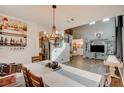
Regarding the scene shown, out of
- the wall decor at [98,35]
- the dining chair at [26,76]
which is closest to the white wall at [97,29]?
the wall decor at [98,35]

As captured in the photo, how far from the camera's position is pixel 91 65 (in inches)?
51.2

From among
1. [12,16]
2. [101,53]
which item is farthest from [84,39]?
[12,16]

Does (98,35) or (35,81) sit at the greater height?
(98,35)

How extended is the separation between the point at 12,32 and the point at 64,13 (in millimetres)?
649

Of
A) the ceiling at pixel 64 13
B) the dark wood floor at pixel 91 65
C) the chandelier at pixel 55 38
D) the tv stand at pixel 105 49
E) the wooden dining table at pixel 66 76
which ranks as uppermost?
the ceiling at pixel 64 13

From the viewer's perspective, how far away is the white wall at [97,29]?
4.10 feet

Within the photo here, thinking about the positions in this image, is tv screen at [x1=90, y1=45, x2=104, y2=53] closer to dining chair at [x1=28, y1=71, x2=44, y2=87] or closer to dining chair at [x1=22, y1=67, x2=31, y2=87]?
dining chair at [x1=28, y1=71, x2=44, y2=87]

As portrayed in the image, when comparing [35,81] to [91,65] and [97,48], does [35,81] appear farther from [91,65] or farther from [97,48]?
[97,48]

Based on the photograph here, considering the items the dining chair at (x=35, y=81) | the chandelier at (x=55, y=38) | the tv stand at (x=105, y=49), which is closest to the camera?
the dining chair at (x=35, y=81)

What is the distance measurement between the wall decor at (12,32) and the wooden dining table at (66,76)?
0.32 meters

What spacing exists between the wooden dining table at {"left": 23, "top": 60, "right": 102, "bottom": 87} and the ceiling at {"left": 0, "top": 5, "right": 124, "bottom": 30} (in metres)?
0.54

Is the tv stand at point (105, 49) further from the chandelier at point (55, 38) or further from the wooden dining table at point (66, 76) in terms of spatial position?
the chandelier at point (55, 38)

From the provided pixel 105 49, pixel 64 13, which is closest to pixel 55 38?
pixel 64 13

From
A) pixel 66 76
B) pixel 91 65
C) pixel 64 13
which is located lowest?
pixel 66 76
